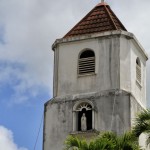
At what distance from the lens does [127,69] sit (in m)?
32.4

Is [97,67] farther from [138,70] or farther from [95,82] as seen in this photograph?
[138,70]

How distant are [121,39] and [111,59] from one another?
42.2 inches

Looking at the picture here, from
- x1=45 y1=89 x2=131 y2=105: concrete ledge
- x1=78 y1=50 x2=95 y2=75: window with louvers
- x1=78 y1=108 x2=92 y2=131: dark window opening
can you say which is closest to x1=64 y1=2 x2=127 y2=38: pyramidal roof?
x1=78 y1=50 x2=95 y2=75: window with louvers

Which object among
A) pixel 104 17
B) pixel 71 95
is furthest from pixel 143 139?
pixel 104 17

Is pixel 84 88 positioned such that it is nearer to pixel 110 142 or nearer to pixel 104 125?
pixel 104 125

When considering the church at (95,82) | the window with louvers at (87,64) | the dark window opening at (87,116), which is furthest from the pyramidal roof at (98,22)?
the dark window opening at (87,116)

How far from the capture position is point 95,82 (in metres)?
32.2

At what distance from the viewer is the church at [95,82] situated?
31141 mm

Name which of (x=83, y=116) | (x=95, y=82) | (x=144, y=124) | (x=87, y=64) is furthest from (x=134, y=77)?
(x=144, y=124)

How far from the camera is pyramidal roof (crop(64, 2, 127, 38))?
33281 mm

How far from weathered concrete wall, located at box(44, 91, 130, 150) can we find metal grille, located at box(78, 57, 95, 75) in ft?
4.14

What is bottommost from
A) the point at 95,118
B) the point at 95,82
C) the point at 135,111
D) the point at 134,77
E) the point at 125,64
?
the point at 95,118

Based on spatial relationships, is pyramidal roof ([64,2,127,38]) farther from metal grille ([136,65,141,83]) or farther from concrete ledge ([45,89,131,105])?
concrete ledge ([45,89,131,105])

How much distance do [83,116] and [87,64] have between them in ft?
8.72
